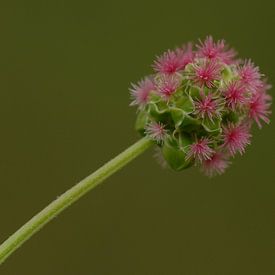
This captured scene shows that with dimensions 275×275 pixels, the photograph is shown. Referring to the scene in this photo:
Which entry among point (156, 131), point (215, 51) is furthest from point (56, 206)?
point (215, 51)

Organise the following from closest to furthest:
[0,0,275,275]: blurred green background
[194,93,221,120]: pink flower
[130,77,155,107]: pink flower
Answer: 1. [194,93,221,120]: pink flower
2. [130,77,155,107]: pink flower
3. [0,0,275,275]: blurred green background

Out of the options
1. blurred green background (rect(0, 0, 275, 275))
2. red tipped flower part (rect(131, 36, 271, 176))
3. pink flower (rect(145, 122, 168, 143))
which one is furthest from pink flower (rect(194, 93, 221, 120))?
blurred green background (rect(0, 0, 275, 275))

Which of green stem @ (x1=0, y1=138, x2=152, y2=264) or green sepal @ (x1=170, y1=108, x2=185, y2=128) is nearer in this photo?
green stem @ (x1=0, y1=138, x2=152, y2=264)

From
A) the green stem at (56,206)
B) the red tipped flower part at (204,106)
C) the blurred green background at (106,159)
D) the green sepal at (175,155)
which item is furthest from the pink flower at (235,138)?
the blurred green background at (106,159)

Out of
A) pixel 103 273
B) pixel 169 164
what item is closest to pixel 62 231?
pixel 103 273

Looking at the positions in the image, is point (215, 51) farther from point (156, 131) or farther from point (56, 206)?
point (56, 206)

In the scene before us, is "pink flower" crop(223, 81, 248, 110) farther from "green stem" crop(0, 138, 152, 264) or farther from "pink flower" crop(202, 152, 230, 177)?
"green stem" crop(0, 138, 152, 264)

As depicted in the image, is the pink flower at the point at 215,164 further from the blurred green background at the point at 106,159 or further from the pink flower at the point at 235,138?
the blurred green background at the point at 106,159

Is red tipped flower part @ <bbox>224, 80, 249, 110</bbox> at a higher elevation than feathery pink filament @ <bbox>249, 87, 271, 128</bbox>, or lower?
higher
